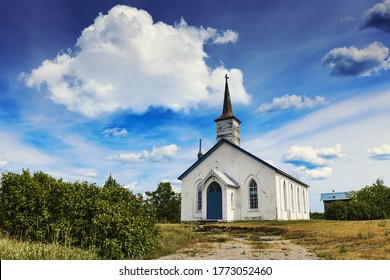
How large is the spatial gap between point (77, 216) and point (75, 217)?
6 cm

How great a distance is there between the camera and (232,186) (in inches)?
1025

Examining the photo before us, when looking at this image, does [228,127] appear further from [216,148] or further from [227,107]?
[227,107]

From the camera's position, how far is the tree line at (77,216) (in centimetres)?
868

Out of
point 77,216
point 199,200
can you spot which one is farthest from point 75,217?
point 199,200

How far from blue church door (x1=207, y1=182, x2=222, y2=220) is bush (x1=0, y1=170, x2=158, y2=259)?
16.2 meters

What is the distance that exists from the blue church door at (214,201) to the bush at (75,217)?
636 inches

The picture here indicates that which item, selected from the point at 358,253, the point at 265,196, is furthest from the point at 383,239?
the point at 265,196

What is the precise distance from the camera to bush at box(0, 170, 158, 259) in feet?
28.5

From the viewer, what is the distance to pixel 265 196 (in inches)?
1021

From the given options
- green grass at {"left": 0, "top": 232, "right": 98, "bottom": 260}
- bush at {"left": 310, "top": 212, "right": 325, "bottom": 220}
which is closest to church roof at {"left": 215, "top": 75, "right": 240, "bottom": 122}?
bush at {"left": 310, "top": 212, "right": 325, "bottom": 220}

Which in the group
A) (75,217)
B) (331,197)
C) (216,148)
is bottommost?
(75,217)

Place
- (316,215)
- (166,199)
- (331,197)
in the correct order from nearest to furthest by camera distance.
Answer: (166,199) → (316,215) → (331,197)

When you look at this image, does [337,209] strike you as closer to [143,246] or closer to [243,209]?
[243,209]
